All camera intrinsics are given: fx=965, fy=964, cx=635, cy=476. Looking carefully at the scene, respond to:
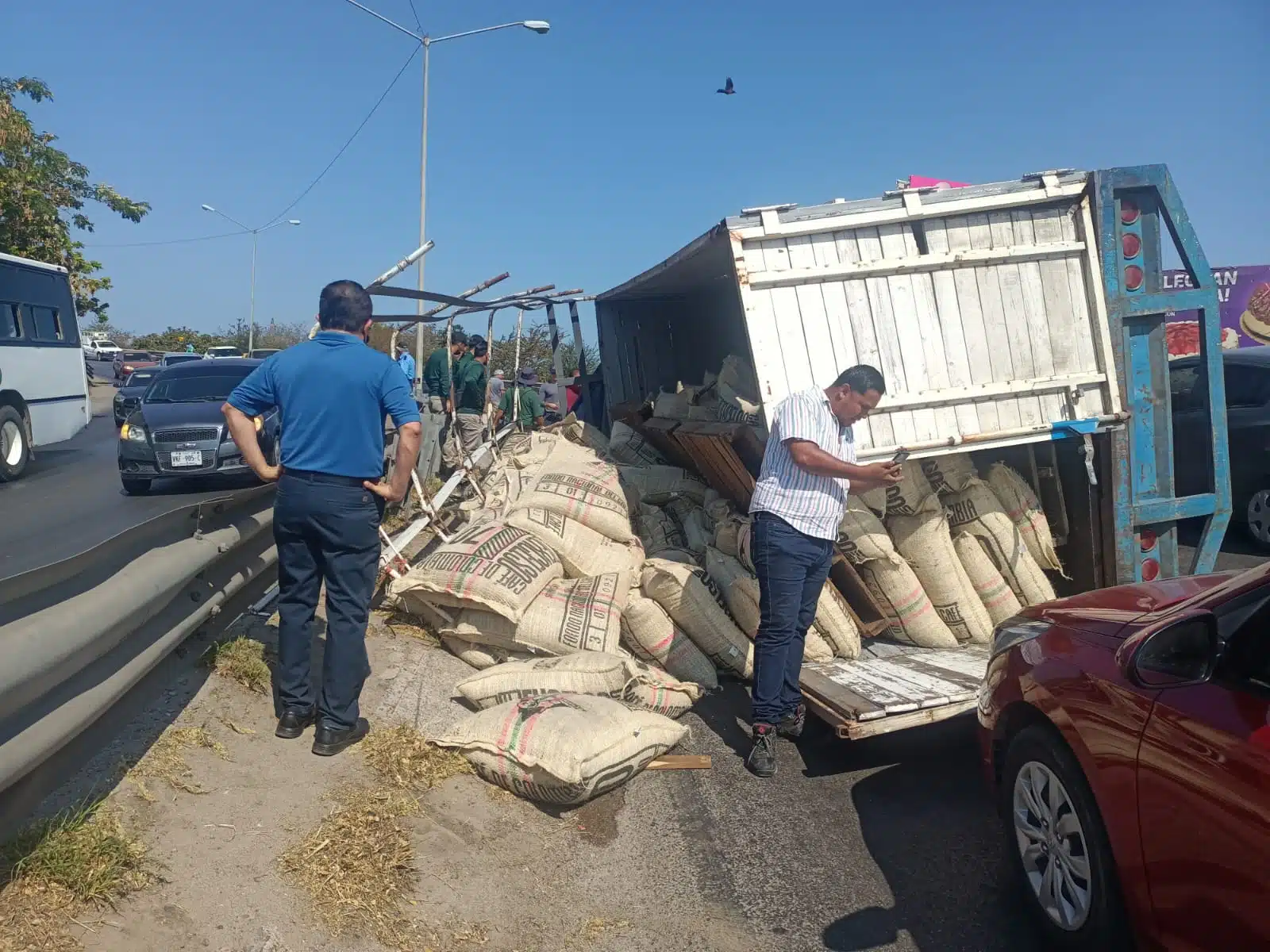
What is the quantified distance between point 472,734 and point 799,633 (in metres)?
1.66

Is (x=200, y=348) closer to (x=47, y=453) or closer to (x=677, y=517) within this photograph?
(x=47, y=453)

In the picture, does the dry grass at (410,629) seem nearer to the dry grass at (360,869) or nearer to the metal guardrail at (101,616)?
the metal guardrail at (101,616)

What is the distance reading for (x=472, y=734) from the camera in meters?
4.33

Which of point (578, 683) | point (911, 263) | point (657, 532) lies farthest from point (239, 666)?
point (911, 263)

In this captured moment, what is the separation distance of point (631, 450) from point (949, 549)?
367cm

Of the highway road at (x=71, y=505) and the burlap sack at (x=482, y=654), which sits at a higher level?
the highway road at (x=71, y=505)

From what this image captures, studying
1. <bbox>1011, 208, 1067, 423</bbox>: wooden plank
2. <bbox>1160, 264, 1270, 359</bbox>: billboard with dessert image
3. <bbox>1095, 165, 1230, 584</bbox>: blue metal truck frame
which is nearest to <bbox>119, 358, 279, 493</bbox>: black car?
<bbox>1011, 208, 1067, 423</bbox>: wooden plank

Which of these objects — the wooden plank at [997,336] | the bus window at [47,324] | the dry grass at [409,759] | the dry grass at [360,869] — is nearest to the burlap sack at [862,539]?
the wooden plank at [997,336]

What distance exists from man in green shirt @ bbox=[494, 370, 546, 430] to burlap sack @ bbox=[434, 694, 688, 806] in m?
7.76

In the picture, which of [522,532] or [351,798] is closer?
[351,798]

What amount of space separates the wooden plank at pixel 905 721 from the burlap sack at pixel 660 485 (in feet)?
11.2

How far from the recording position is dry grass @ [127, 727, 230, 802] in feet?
11.6

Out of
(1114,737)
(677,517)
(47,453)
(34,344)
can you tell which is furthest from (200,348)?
(1114,737)

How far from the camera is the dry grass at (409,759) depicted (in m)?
4.08
